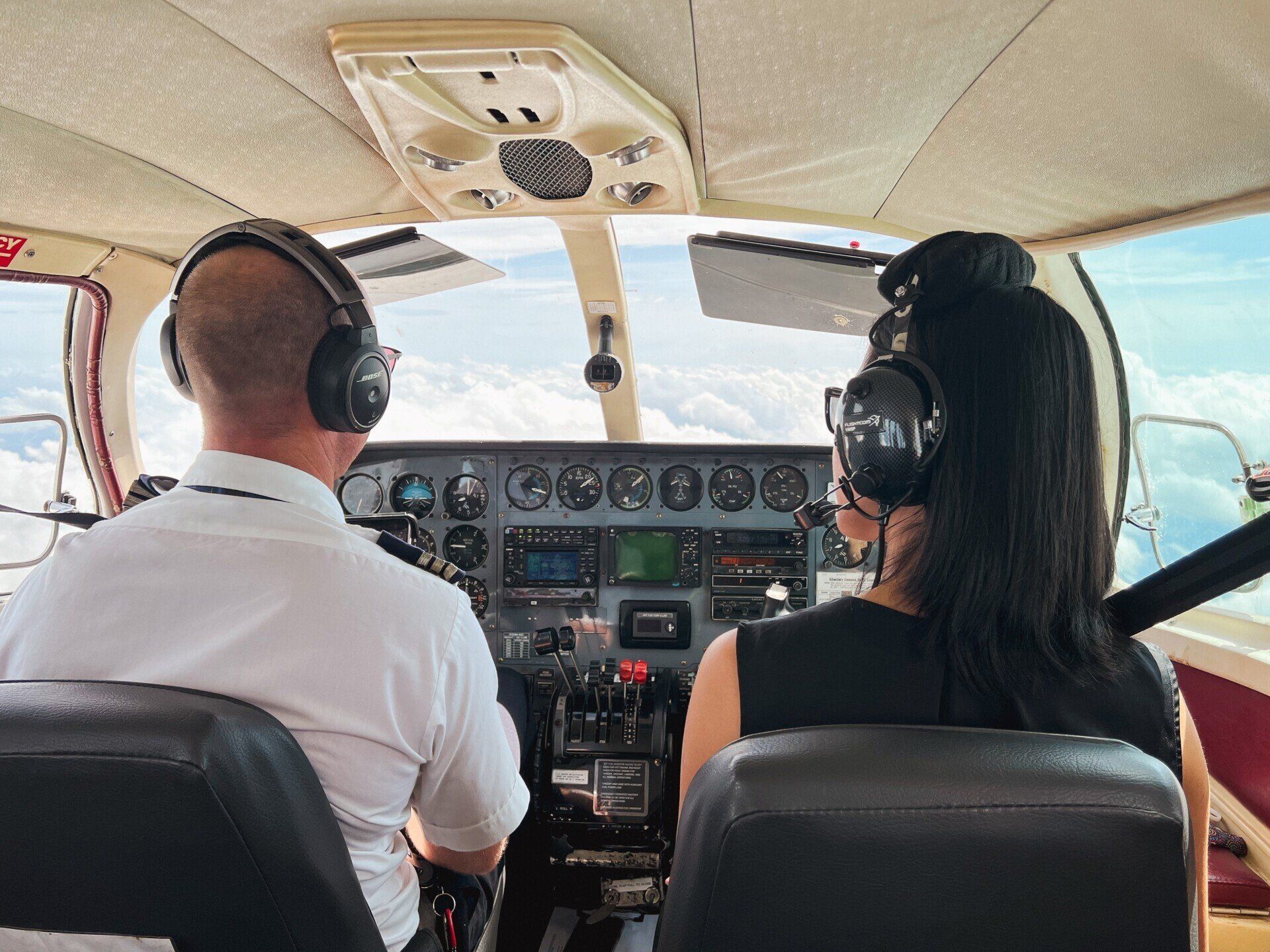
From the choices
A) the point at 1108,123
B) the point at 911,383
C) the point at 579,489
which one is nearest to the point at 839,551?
the point at 579,489

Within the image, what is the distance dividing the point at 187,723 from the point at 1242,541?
46.4 inches

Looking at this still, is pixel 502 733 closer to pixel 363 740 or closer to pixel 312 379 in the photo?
pixel 363 740

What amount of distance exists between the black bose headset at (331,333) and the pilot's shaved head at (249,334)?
0.04 ft

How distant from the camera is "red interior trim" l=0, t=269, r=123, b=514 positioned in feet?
8.43

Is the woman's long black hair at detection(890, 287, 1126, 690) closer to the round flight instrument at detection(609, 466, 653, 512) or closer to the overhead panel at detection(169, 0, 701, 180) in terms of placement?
the overhead panel at detection(169, 0, 701, 180)

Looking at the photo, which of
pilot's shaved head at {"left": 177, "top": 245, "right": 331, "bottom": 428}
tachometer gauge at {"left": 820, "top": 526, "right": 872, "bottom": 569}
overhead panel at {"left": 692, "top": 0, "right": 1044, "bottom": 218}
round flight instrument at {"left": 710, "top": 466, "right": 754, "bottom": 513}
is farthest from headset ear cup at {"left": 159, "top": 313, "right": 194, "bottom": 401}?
tachometer gauge at {"left": 820, "top": 526, "right": 872, "bottom": 569}

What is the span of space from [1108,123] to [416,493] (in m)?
2.44

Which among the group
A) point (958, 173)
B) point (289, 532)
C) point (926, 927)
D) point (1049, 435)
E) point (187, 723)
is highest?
point (958, 173)

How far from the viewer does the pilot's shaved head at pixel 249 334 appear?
43.9 inches

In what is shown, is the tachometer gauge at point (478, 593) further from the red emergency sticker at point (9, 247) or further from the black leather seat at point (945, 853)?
the black leather seat at point (945, 853)

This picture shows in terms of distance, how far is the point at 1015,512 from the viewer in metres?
0.91

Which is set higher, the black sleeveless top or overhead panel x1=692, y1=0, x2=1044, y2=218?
overhead panel x1=692, y1=0, x2=1044, y2=218

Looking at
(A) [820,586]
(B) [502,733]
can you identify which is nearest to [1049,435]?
(B) [502,733]

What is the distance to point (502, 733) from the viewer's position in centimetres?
114
